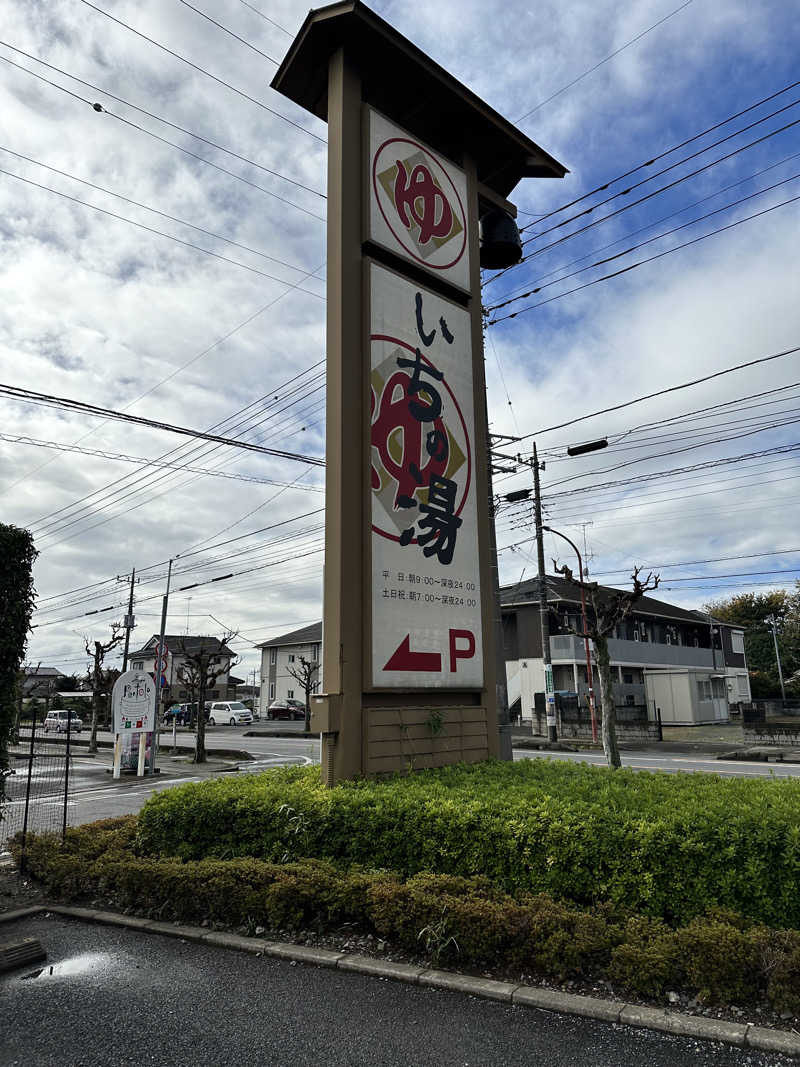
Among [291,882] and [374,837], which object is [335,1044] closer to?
[291,882]

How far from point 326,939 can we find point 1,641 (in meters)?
4.21

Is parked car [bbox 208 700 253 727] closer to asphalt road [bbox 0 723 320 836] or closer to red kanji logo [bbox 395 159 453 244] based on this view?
asphalt road [bbox 0 723 320 836]

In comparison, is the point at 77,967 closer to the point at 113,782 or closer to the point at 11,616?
the point at 11,616

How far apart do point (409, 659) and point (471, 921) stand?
3.69 metres

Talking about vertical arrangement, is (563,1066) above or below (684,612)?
below

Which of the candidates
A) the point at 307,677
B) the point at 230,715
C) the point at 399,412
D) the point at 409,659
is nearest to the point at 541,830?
the point at 409,659

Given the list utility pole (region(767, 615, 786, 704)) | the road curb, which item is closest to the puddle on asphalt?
the road curb

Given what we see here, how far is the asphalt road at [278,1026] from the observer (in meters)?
3.76

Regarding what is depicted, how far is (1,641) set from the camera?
22.4ft

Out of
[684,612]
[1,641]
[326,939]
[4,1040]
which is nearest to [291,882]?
[326,939]

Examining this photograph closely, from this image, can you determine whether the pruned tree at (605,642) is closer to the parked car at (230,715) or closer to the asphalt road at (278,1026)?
the asphalt road at (278,1026)

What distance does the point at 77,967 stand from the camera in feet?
17.2

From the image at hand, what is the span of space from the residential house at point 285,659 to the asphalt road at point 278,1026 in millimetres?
58140

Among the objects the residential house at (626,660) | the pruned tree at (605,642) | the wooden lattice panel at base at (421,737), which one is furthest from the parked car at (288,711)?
the wooden lattice panel at base at (421,737)
